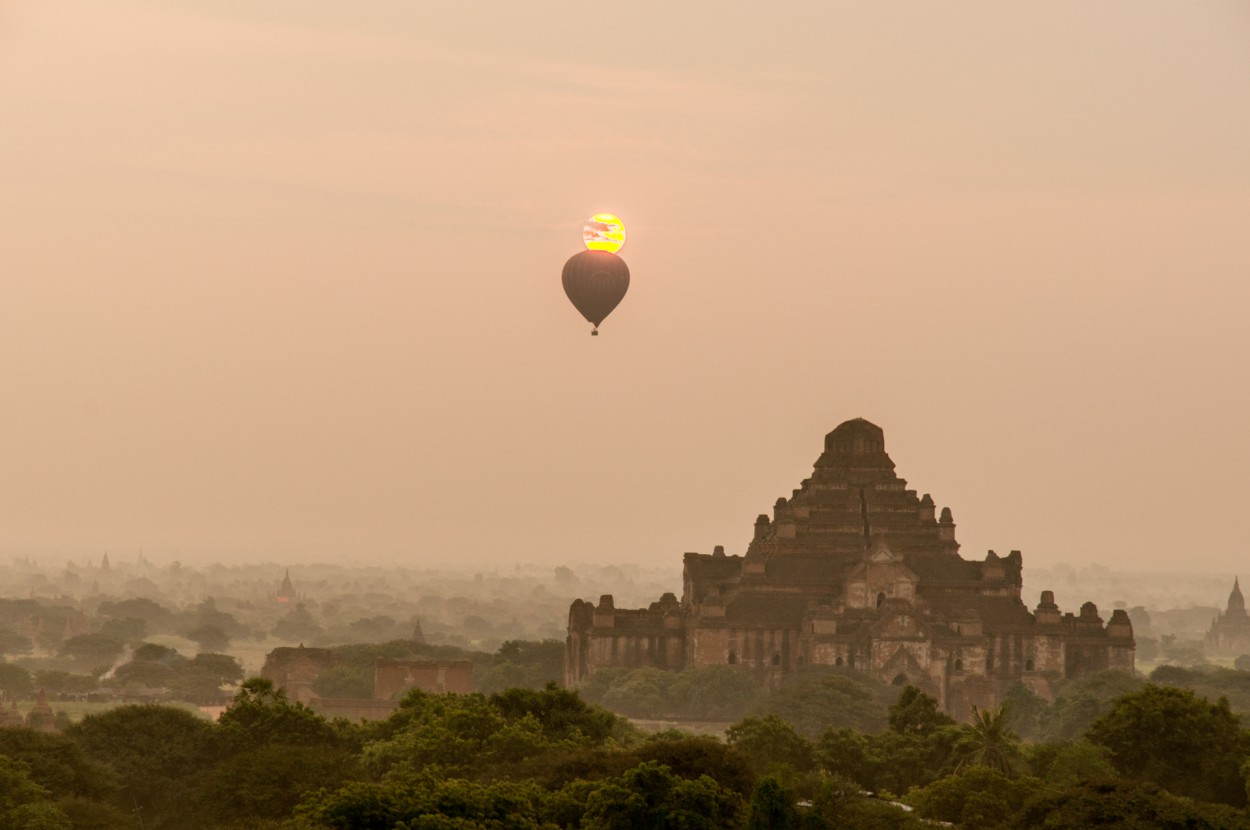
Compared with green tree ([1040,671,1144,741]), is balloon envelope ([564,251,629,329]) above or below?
above

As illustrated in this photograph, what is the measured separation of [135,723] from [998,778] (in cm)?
2477

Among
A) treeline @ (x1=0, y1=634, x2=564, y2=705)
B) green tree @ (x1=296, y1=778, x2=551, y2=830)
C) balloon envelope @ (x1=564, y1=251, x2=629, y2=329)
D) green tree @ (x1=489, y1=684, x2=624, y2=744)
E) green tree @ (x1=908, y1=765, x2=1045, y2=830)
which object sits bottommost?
green tree @ (x1=296, y1=778, x2=551, y2=830)

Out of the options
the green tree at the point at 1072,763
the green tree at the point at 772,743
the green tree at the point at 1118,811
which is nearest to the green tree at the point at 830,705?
the green tree at the point at 772,743

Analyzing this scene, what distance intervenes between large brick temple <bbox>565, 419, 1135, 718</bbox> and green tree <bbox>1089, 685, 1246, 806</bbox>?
2061 inches

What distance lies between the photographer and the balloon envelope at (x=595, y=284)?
422ft

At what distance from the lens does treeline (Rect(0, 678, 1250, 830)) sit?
66938 mm

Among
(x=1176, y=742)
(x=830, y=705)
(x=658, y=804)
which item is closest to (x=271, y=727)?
(x=658, y=804)

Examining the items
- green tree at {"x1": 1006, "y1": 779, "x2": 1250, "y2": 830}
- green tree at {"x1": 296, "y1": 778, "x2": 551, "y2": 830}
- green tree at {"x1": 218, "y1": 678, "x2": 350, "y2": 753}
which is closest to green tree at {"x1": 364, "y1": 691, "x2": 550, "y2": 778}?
green tree at {"x1": 218, "y1": 678, "x2": 350, "y2": 753}

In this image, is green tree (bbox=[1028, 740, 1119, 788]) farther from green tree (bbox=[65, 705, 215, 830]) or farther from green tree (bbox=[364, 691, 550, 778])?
green tree (bbox=[65, 705, 215, 830])

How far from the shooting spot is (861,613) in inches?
5659

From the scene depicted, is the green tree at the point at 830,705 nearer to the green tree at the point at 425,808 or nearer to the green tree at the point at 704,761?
the green tree at the point at 704,761

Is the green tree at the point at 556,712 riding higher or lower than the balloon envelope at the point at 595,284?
lower

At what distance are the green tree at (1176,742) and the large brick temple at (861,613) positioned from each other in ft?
172

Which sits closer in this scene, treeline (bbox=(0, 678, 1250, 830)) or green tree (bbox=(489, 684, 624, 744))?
treeline (bbox=(0, 678, 1250, 830))
